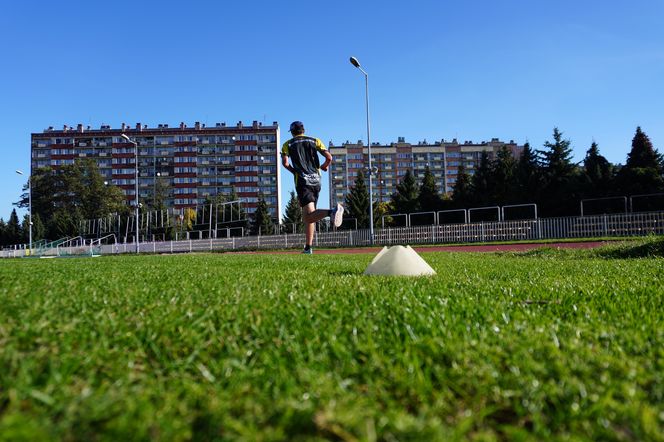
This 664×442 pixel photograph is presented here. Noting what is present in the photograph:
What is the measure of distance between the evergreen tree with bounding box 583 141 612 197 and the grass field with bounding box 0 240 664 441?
4173cm

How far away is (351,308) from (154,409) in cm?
123

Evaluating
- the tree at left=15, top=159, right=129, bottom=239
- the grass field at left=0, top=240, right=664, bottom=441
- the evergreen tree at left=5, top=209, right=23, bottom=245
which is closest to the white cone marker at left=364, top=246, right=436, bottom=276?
the grass field at left=0, top=240, right=664, bottom=441

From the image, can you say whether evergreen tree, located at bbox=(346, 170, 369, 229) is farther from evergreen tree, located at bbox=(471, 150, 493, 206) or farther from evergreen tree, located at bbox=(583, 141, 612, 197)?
evergreen tree, located at bbox=(583, 141, 612, 197)

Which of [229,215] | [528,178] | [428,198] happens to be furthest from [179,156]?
[528,178]

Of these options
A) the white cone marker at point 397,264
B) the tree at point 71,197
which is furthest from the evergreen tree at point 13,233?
the white cone marker at point 397,264

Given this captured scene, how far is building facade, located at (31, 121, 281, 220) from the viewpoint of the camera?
109812 millimetres

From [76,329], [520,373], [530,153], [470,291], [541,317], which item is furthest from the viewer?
[530,153]

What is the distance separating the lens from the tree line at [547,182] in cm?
3594

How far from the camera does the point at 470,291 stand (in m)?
2.81

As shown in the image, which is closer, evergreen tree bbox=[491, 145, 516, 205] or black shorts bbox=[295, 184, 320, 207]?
black shorts bbox=[295, 184, 320, 207]

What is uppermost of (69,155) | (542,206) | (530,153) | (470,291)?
(69,155)

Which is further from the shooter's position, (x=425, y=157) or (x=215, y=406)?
(x=425, y=157)

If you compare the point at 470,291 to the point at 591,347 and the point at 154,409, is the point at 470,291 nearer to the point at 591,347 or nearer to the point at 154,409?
the point at 591,347

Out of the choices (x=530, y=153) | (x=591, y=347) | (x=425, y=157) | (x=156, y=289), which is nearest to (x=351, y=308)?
(x=591, y=347)
